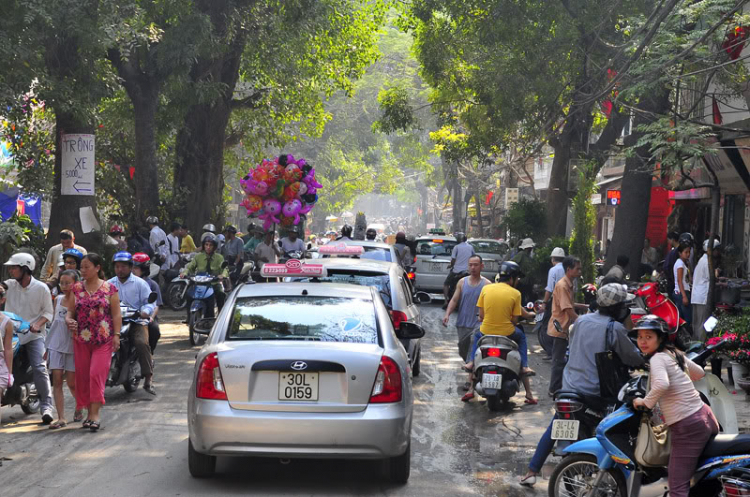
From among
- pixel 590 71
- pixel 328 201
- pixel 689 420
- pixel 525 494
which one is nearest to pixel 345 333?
pixel 525 494

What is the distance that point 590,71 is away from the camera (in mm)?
20312

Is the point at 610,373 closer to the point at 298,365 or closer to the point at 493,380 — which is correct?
the point at 298,365

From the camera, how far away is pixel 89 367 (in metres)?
8.97

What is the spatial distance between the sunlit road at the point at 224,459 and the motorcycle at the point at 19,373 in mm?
238

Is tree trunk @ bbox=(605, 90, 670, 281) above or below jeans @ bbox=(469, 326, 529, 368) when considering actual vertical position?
above

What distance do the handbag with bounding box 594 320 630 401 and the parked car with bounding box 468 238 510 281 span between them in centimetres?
1715

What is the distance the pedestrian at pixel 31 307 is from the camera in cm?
921

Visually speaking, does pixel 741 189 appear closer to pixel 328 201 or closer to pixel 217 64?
pixel 217 64

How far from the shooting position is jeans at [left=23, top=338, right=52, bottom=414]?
9.27 m

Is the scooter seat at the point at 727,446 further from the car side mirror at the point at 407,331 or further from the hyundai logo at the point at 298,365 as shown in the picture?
the car side mirror at the point at 407,331

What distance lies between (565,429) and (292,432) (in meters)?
1.94

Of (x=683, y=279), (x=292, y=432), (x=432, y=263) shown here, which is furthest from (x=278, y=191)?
(x=292, y=432)

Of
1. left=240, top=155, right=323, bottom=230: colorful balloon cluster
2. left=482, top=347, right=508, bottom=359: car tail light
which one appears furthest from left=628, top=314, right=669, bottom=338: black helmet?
left=240, top=155, right=323, bottom=230: colorful balloon cluster

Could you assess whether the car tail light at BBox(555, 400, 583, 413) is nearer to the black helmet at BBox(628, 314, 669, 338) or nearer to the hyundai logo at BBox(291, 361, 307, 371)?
the black helmet at BBox(628, 314, 669, 338)
